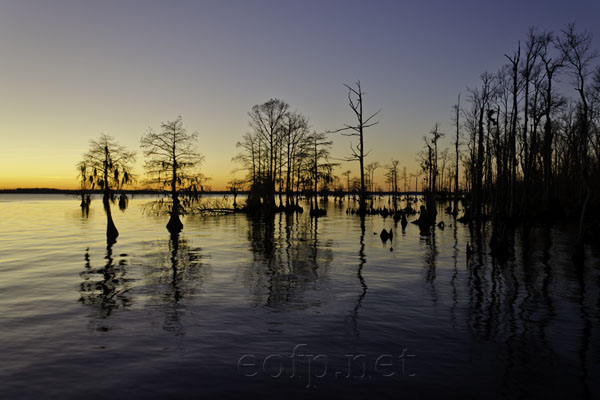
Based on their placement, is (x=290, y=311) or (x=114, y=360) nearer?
(x=114, y=360)

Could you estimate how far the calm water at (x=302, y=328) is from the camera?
7.07 m

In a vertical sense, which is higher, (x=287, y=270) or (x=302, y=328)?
(x=302, y=328)

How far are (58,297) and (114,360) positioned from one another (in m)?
7.09

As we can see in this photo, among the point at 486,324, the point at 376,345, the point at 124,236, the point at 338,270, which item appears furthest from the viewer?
the point at 124,236

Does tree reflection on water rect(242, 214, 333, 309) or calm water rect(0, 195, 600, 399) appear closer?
calm water rect(0, 195, 600, 399)

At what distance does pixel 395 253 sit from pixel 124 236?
23403mm

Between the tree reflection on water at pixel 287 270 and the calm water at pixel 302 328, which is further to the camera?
the tree reflection on water at pixel 287 270

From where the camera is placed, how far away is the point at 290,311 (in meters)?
11.4

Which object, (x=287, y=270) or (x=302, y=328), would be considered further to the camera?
(x=287, y=270)

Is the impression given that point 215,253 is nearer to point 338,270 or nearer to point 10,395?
point 338,270

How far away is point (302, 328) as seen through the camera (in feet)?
32.4

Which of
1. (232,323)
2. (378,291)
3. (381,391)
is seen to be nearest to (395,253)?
(378,291)

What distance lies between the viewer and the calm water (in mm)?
7066

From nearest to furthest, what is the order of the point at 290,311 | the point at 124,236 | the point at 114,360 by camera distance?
the point at 114,360 < the point at 290,311 < the point at 124,236
